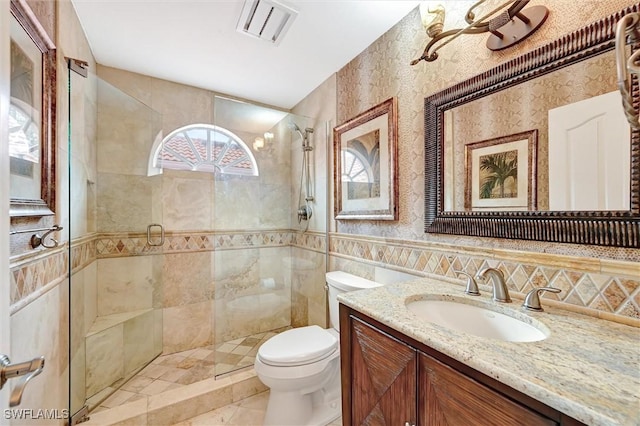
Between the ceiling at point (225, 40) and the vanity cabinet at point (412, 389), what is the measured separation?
5.23 feet

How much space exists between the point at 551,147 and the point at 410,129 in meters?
0.68

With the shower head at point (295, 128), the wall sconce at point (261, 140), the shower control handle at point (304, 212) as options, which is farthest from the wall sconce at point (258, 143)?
the shower control handle at point (304, 212)

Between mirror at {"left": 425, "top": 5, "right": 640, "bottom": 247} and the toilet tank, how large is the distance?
605 mm

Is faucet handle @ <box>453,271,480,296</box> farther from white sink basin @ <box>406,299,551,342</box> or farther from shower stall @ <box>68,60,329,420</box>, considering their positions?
shower stall @ <box>68,60,329,420</box>

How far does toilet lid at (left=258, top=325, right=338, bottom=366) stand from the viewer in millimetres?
1439

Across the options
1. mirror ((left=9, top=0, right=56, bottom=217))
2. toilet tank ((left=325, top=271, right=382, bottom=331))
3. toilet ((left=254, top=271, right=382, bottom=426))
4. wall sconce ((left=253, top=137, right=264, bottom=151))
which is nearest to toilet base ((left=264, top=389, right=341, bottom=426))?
toilet ((left=254, top=271, right=382, bottom=426))

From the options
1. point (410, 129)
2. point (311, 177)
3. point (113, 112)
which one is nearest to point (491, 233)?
point (410, 129)

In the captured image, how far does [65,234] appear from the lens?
4.52 feet

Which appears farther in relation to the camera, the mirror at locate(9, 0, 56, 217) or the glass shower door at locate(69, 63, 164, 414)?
the glass shower door at locate(69, 63, 164, 414)

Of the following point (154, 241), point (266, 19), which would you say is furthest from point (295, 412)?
point (266, 19)

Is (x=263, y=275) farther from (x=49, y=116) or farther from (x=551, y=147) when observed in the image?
→ (x=551, y=147)

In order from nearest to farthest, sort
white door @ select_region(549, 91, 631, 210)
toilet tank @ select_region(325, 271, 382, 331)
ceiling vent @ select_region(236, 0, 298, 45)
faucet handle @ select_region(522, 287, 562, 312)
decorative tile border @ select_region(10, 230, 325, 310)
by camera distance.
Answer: white door @ select_region(549, 91, 631, 210) < faucet handle @ select_region(522, 287, 562, 312) < decorative tile border @ select_region(10, 230, 325, 310) < ceiling vent @ select_region(236, 0, 298, 45) < toilet tank @ select_region(325, 271, 382, 331)

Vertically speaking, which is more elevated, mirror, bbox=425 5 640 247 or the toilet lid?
mirror, bbox=425 5 640 247

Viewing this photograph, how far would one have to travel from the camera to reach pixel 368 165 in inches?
69.4
